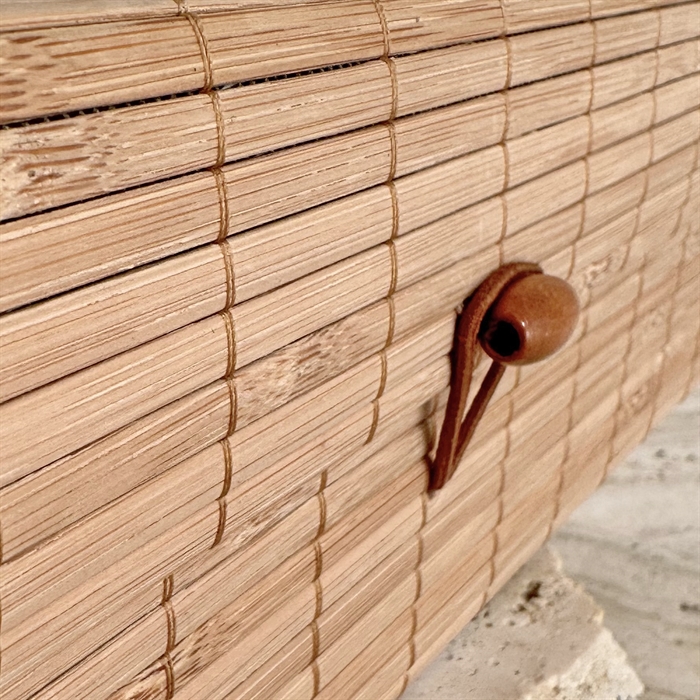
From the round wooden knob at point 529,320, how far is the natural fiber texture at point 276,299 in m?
0.04

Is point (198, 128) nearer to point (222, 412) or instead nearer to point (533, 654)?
point (222, 412)

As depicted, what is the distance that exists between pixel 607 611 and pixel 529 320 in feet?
1.98

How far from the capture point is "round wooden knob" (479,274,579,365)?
0.90 meters

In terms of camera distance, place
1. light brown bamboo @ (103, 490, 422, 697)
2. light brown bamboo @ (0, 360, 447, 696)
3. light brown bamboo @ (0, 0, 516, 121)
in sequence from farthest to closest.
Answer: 1. light brown bamboo @ (103, 490, 422, 697)
2. light brown bamboo @ (0, 360, 447, 696)
3. light brown bamboo @ (0, 0, 516, 121)

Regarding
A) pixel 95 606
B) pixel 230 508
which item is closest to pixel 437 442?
pixel 230 508

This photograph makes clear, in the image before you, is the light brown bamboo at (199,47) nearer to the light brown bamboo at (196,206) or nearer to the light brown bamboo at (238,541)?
the light brown bamboo at (196,206)

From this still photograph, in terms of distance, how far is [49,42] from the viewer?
0.53 metres

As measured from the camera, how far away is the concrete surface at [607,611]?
1.18 meters

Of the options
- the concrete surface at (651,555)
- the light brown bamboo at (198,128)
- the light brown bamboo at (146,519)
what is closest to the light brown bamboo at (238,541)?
the light brown bamboo at (146,519)

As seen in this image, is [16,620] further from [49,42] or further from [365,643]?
[365,643]

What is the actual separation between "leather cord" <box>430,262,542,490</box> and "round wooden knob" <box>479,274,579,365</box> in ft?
0.04

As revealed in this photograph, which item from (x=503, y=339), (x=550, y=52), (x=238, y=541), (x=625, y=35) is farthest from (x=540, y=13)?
(x=238, y=541)

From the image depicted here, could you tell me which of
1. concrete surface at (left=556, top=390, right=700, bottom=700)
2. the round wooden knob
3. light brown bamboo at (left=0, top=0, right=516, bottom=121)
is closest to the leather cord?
the round wooden knob

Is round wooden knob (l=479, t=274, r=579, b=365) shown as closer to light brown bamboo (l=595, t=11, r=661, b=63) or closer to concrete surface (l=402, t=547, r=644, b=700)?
light brown bamboo (l=595, t=11, r=661, b=63)
